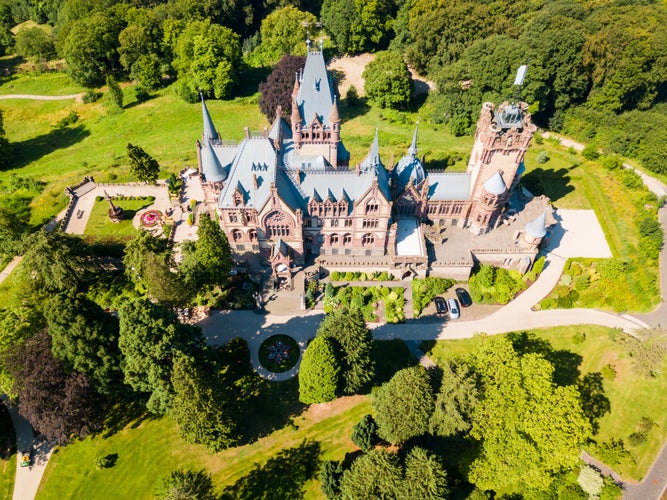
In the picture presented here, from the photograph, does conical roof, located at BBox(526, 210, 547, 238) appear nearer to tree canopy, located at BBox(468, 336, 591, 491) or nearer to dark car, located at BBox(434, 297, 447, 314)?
dark car, located at BBox(434, 297, 447, 314)

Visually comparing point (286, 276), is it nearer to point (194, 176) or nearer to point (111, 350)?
point (111, 350)

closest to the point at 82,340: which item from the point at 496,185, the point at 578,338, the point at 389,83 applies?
the point at 496,185

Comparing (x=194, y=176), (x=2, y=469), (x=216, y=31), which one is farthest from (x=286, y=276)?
(x=216, y=31)

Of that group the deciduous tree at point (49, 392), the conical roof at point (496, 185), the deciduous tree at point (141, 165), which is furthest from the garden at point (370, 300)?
the deciduous tree at point (141, 165)

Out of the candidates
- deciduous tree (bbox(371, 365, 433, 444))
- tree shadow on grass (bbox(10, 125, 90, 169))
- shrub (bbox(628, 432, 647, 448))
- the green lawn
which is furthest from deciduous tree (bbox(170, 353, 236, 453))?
tree shadow on grass (bbox(10, 125, 90, 169))

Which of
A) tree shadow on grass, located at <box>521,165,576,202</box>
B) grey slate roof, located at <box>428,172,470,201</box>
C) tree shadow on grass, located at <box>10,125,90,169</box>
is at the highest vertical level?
grey slate roof, located at <box>428,172,470,201</box>

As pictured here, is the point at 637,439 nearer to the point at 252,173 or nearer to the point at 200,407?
the point at 200,407
